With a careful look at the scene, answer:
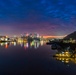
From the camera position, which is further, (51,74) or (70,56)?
(70,56)

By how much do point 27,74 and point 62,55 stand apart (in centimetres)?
2926

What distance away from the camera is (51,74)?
114 feet

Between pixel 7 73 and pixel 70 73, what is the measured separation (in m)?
12.0

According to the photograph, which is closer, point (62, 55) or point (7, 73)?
point (7, 73)

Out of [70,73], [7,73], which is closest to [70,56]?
[70,73]

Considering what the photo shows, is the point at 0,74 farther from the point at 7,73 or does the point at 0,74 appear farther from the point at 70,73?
the point at 70,73

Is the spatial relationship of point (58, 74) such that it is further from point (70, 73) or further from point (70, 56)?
point (70, 56)

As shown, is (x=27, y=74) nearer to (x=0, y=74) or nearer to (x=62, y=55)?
(x=0, y=74)

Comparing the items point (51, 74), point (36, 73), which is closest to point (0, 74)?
point (36, 73)

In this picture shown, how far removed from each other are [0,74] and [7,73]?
1445 mm

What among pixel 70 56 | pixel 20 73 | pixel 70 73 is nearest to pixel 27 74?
pixel 20 73

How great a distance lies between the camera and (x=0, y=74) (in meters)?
34.4

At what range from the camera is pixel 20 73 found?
3550cm

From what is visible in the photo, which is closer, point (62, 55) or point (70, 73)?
point (70, 73)
